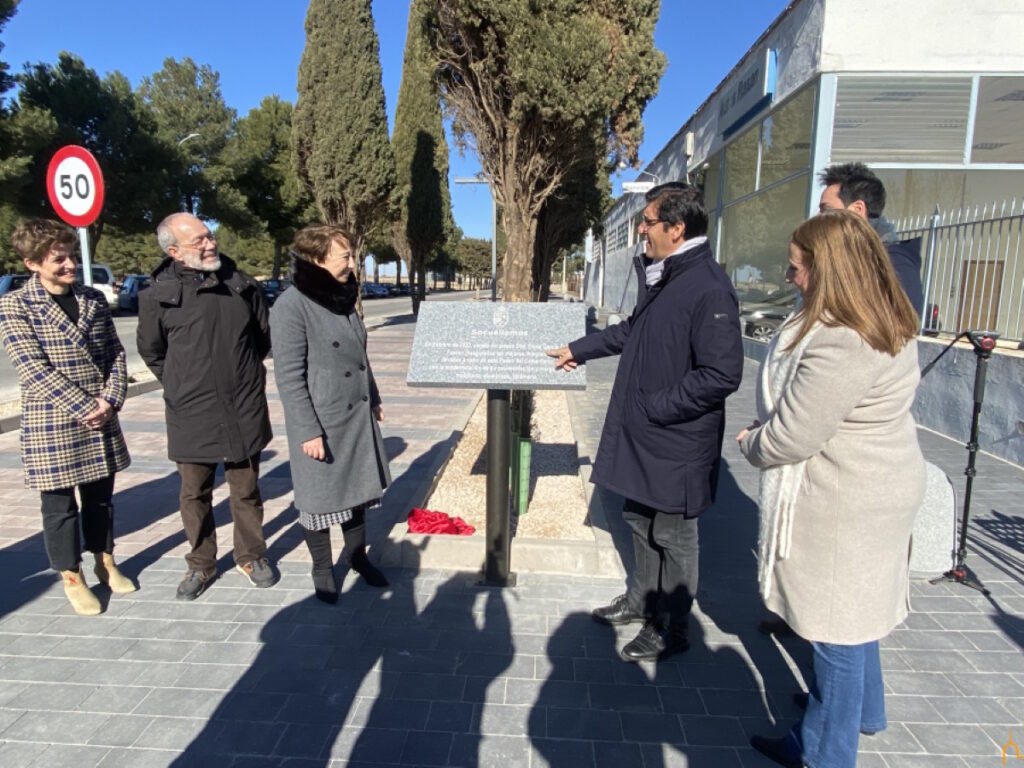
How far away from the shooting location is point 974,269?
6688 mm

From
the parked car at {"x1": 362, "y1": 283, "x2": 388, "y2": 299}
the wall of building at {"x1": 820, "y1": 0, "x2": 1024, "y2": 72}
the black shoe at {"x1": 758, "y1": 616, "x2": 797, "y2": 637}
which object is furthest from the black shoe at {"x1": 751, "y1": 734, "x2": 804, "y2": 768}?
the parked car at {"x1": 362, "y1": 283, "x2": 388, "y2": 299}

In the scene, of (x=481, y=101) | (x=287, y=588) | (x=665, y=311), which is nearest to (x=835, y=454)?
(x=665, y=311)

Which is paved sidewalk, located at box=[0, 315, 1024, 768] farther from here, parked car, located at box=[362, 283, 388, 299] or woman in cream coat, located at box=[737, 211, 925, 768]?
parked car, located at box=[362, 283, 388, 299]

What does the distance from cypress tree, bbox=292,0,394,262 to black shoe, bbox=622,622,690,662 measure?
1574cm

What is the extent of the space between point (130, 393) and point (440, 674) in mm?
8352

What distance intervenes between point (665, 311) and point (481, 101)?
16.4ft

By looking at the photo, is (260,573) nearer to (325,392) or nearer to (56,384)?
(325,392)

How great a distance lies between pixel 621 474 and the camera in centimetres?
277

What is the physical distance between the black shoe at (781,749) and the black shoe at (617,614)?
843 millimetres

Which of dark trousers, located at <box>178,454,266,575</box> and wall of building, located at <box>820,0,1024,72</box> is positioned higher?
wall of building, located at <box>820,0,1024,72</box>

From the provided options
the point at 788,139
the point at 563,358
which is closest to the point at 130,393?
the point at 563,358

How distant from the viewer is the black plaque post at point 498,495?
3480 mm

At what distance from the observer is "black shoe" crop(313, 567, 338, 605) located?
11.0ft

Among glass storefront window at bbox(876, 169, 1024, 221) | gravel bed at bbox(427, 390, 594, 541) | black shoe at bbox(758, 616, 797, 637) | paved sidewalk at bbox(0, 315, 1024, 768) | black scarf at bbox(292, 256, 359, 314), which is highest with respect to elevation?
glass storefront window at bbox(876, 169, 1024, 221)
